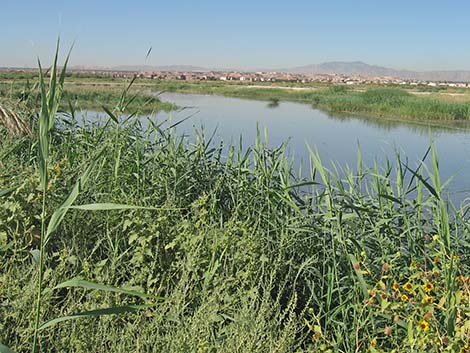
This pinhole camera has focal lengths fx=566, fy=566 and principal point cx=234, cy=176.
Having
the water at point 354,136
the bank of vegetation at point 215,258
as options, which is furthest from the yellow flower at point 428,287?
the water at point 354,136

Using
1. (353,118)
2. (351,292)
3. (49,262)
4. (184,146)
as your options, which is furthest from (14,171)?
(353,118)

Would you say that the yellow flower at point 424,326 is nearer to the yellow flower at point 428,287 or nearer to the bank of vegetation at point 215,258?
the bank of vegetation at point 215,258

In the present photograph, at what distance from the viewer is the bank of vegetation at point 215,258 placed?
2006 millimetres

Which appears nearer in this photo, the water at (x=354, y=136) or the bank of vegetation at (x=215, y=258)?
the bank of vegetation at (x=215, y=258)

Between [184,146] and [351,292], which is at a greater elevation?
[184,146]

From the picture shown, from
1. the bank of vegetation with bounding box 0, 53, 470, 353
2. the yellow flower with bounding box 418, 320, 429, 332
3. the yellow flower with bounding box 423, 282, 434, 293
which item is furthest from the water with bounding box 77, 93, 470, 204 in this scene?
the yellow flower with bounding box 418, 320, 429, 332

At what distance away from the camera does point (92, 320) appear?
6.93 feet

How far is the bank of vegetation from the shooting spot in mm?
2006

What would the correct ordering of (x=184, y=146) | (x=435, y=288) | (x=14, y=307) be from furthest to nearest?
(x=184, y=146) → (x=435, y=288) → (x=14, y=307)

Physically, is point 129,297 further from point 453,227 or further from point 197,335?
point 453,227

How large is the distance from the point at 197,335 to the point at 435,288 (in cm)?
102

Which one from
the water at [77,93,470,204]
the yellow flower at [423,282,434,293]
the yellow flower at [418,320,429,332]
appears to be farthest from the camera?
the water at [77,93,470,204]

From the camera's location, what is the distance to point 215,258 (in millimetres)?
2787

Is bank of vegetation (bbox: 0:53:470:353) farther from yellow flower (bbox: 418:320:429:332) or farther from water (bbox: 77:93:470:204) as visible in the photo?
water (bbox: 77:93:470:204)
